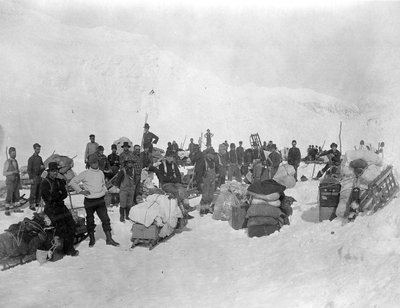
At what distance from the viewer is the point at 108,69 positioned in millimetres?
44375

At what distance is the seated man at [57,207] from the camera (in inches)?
264

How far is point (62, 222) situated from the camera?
6832 millimetres

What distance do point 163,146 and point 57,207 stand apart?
28.9m

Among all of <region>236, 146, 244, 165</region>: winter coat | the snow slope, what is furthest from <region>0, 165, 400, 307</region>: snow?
the snow slope

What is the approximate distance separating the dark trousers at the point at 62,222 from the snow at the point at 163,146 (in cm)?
33

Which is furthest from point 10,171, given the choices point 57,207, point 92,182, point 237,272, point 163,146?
point 163,146

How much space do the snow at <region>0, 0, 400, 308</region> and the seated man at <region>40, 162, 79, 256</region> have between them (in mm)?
358

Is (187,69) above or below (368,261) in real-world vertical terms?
above

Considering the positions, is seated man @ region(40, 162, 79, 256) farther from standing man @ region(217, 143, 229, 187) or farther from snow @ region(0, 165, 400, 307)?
standing man @ region(217, 143, 229, 187)

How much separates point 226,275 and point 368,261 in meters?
1.97

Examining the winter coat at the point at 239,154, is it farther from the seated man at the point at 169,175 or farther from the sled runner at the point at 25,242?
the sled runner at the point at 25,242

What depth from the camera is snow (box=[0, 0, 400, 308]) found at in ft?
15.5

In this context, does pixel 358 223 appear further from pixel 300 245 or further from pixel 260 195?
pixel 260 195

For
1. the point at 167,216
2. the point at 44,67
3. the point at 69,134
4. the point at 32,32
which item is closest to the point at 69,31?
the point at 32,32
